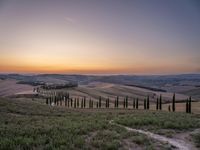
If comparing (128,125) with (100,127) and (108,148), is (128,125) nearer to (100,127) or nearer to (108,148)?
(100,127)

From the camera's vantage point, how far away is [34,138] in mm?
13984

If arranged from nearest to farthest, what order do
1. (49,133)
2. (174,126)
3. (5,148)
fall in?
(5,148)
(49,133)
(174,126)

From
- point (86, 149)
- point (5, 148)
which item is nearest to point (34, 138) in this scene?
point (5, 148)

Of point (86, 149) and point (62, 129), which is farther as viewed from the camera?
point (62, 129)

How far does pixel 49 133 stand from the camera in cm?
1523

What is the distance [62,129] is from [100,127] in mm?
2796

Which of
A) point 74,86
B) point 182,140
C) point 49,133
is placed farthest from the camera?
point 74,86

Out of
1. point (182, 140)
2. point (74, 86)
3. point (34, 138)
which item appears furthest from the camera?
point (74, 86)

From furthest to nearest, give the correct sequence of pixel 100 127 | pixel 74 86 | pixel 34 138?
pixel 74 86 → pixel 100 127 → pixel 34 138

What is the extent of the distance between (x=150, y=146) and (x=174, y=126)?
672 centimetres

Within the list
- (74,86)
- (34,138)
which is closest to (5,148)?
(34,138)

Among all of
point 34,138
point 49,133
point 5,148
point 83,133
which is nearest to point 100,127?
point 83,133

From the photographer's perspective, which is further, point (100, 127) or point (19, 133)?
point (100, 127)

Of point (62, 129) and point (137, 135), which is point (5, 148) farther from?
point (137, 135)
